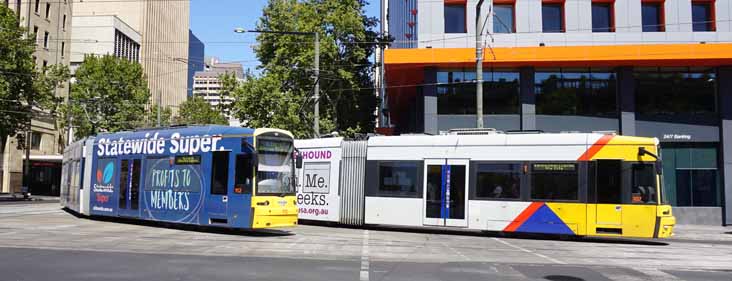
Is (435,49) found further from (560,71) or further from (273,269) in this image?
(273,269)

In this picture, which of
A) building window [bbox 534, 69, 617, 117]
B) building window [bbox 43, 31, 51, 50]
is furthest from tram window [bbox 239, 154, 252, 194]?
building window [bbox 43, 31, 51, 50]

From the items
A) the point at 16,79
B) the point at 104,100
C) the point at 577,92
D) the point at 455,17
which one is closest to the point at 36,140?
the point at 104,100

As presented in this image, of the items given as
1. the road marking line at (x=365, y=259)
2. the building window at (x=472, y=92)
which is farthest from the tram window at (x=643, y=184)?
the building window at (x=472, y=92)

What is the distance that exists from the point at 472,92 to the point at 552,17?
5081 millimetres

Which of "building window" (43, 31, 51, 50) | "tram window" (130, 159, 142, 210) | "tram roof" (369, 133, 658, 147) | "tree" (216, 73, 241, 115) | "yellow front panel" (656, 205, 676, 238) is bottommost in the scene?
"yellow front panel" (656, 205, 676, 238)

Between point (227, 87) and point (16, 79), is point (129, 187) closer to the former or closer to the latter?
point (227, 87)

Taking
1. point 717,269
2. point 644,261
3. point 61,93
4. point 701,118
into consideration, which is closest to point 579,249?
point 644,261

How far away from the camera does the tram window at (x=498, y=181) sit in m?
17.4

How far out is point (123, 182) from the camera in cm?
1941

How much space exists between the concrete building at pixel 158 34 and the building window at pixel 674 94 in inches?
2715

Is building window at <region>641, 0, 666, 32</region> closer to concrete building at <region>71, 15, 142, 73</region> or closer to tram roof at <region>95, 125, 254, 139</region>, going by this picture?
tram roof at <region>95, 125, 254, 139</region>

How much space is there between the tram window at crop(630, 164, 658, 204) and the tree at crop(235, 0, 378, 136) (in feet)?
69.2

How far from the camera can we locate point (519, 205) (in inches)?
677

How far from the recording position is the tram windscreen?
1597cm
